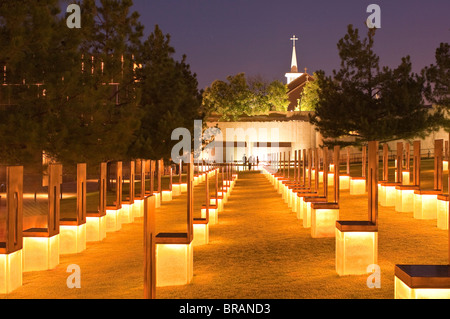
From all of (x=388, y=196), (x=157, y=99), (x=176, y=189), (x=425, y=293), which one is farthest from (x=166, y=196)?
(x=425, y=293)

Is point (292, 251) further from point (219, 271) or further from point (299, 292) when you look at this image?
point (299, 292)

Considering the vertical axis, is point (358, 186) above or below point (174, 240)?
above

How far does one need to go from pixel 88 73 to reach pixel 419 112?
18998mm

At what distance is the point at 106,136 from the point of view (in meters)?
14.5

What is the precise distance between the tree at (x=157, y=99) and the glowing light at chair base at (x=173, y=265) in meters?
12.7

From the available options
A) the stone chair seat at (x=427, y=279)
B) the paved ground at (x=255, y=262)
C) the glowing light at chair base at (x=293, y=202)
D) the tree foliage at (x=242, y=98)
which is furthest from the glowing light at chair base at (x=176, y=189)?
the tree foliage at (x=242, y=98)

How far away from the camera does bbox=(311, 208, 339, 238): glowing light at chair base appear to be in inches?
363

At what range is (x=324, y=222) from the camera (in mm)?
9281

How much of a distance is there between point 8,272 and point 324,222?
511 cm

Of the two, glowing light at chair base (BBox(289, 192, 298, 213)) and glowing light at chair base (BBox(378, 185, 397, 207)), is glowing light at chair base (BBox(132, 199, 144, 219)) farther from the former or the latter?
glowing light at chair base (BBox(378, 185, 397, 207))

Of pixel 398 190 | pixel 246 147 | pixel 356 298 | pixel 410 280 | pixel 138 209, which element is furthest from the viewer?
pixel 246 147

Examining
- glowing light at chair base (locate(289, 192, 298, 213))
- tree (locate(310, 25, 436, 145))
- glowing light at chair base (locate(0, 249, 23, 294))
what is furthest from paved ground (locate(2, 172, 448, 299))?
tree (locate(310, 25, 436, 145))

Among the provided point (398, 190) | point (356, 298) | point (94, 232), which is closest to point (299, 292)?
point (356, 298)

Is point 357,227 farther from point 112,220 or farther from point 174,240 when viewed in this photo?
point 112,220
